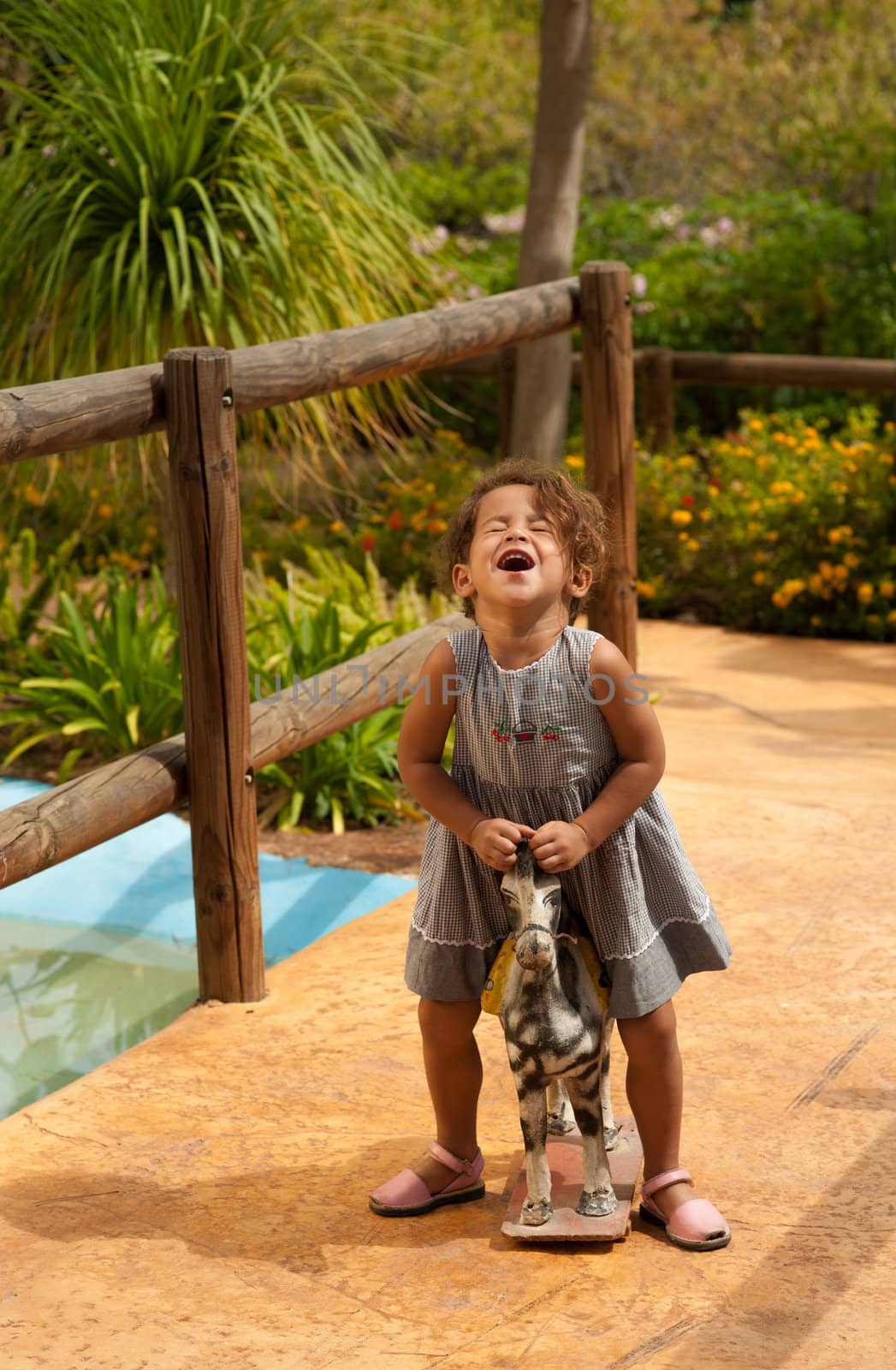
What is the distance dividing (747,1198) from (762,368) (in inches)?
226

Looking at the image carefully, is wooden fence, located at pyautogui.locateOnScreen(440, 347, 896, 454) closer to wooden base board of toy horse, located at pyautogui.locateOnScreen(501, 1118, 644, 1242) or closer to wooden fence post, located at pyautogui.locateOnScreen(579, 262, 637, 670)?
wooden fence post, located at pyautogui.locateOnScreen(579, 262, 637, 670)

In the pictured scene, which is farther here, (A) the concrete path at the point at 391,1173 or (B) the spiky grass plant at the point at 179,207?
(B) the spiky grass plant at the point at 179,207

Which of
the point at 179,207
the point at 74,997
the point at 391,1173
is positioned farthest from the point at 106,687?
the point at 391,1173

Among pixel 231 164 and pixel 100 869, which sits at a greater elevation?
pixel 231 164

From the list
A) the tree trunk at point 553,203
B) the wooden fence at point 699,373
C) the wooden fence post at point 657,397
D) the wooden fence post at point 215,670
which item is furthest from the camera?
the wooden fence post at point 657,397

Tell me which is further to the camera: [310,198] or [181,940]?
[310,198]

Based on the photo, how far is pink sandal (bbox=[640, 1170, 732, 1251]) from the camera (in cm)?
234

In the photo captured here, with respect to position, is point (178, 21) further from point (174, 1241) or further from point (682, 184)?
point (682, 184)

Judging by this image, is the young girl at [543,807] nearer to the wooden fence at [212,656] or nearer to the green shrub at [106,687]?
the wooden fence at [212,656]

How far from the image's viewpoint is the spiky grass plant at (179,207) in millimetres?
4574

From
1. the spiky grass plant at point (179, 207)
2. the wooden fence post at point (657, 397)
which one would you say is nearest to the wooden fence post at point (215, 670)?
the spiky grass plant at point (179, 207)

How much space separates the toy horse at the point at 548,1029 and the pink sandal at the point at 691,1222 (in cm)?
9

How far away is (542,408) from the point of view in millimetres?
7328

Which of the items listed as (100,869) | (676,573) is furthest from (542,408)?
(100,869)
